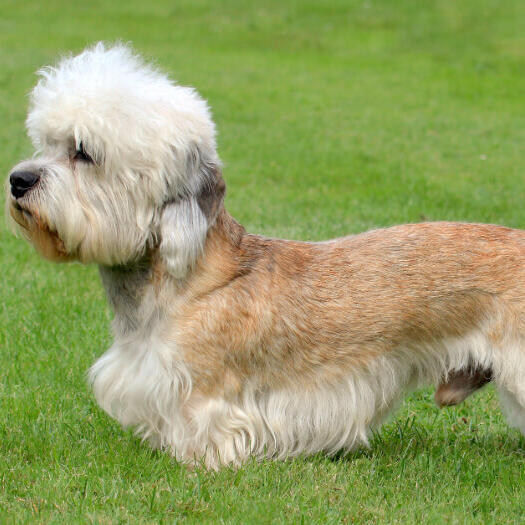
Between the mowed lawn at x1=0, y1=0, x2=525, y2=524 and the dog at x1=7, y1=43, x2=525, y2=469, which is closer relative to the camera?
the dog at x1=7, y1=43, x2=525, y2=469

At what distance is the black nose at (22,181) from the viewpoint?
388 cm

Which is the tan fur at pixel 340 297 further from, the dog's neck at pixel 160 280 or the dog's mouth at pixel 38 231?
the dog's mouth at pixel 38 231

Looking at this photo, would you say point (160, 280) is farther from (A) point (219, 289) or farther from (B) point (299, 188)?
(B) point (299, 188)

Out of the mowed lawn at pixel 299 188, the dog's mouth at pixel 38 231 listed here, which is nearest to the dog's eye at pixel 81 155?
the dog's mouth at pixel 38 231

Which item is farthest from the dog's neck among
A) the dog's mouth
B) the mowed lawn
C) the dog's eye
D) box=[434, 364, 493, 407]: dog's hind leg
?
box=[434, 364, 493, 407]: dog's hind leg

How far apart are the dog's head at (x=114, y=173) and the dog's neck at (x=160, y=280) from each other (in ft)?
0.34

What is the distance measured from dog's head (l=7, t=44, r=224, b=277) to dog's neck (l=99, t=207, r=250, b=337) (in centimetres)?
10

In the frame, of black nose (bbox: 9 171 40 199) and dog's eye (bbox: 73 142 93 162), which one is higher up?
dog's eye (bbox: 73 142 93 162)

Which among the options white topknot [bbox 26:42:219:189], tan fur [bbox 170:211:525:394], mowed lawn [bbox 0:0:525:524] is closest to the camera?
white topknot [bbox 26:42:219:189]

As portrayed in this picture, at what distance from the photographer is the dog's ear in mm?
3955

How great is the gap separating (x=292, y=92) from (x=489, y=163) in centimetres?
585

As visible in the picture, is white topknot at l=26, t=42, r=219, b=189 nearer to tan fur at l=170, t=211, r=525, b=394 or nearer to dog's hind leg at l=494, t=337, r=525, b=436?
tan fur at l=170, t=211, r=525, b=394

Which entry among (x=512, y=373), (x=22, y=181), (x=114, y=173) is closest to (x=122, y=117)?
(x=114, y=173)

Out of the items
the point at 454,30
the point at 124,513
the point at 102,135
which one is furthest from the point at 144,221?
the point at 454,30
